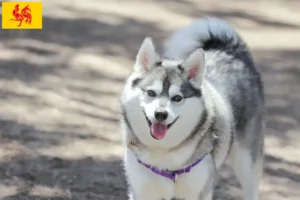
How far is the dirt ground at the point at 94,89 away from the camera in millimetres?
5512

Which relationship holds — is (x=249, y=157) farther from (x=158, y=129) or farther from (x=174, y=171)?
(x=158, y=129)

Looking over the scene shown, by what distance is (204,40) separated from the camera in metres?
4.95

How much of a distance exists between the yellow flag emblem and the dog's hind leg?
3774 millimetres

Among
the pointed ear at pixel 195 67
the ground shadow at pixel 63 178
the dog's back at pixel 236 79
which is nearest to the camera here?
the pointed ear at pixel 195 67

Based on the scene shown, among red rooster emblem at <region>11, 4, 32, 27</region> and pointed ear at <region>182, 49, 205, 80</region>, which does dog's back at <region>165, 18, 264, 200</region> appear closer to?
pointed ear at <region>182, 49, 205, 80</region>

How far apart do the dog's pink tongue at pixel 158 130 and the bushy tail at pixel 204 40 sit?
92 cm

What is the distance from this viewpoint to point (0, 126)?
6039 mm

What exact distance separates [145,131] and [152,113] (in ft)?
0.77

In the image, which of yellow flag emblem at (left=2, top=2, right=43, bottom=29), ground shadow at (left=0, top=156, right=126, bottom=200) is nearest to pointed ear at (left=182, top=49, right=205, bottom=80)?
ground shadow at (left=0, top=156, right=126, bottom=200)

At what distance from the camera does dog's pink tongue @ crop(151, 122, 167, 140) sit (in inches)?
156

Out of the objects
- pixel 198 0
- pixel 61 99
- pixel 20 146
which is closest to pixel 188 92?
pixel 20 146

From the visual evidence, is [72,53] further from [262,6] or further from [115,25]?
[262,6]

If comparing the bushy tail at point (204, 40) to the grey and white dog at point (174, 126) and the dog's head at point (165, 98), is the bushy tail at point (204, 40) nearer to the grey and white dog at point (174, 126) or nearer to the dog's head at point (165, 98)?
the grey and white dog at point (174, 126)

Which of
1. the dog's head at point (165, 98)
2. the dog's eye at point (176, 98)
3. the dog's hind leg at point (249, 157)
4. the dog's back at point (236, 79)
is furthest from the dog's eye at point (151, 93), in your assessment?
the dog's hind leg at point (249, 157)
